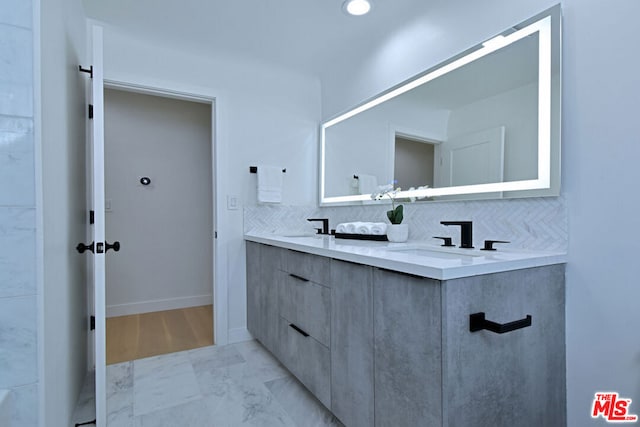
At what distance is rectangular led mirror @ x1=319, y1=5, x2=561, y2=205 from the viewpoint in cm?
132

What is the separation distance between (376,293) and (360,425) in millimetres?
563

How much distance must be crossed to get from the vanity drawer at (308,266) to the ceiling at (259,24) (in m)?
1.51

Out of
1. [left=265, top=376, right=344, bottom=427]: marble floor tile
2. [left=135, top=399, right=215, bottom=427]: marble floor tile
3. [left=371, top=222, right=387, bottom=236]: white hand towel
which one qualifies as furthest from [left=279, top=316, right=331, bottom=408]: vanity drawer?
[left=371, top=222, right=387, bottom=236]: white hand towel

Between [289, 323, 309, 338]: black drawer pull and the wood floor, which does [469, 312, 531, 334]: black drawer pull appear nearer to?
[289, 323, 309, 338]: black drawer pull

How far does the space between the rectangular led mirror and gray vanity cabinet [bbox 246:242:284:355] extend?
86 cm

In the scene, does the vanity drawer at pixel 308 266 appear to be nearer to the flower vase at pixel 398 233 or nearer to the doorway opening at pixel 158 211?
the flower vase at pixel 398 233

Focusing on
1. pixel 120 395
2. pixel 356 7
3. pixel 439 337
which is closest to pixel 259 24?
pixel 356 7

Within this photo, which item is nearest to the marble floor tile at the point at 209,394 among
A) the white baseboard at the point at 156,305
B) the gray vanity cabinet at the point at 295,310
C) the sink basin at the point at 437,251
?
the gray vanity cabinet at the point at 295,310

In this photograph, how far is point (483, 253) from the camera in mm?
1313

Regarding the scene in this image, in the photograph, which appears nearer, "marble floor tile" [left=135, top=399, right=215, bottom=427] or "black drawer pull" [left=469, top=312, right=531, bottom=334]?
"black drawer pull" [left=469, top=312, right=531, bottom=334]

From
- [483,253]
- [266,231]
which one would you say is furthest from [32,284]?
[266,231]

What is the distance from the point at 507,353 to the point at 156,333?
9.09 ft

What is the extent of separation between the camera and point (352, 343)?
52.9 inches

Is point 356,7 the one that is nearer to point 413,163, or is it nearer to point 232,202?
point 413,163
